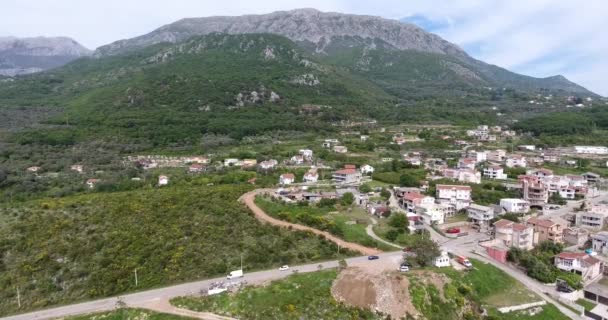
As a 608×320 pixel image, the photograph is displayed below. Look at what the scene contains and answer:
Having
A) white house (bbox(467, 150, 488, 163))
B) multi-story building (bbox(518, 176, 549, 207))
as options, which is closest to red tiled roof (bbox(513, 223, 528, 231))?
multi-story building (bbox(518, 176, 549, 207))

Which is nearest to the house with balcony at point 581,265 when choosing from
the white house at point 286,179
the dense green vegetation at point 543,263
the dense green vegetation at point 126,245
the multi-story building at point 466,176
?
the dense green vegetation at point 543,263

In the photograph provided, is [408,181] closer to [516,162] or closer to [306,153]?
[306,153]

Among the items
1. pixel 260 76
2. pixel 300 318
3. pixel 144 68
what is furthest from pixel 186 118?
pixel 300 318

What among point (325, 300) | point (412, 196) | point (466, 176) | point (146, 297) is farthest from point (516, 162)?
point (146, 297)

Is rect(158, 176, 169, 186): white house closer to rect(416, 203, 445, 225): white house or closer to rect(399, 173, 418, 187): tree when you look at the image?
rect(399, 173, 418, 187): tree

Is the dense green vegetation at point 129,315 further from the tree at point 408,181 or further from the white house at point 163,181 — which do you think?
the tree at point 408,181

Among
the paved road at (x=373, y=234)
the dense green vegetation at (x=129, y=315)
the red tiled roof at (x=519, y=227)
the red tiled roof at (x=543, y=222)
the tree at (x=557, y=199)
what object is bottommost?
the tree at (x=557, y=199)

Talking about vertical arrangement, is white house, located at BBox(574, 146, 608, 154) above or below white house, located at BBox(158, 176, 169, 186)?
below
